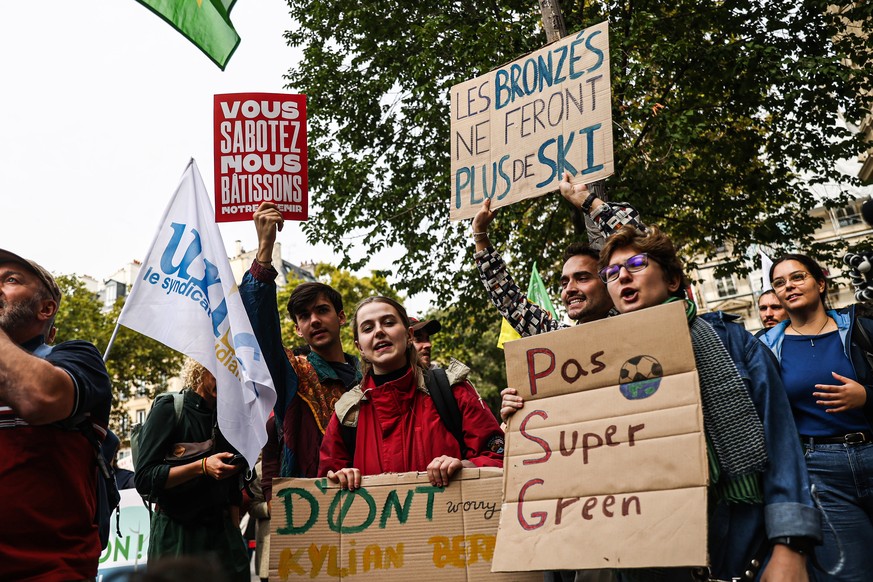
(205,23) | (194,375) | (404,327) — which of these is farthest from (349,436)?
(205,23)

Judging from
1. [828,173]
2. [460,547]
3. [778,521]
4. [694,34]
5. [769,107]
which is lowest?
[460,547]

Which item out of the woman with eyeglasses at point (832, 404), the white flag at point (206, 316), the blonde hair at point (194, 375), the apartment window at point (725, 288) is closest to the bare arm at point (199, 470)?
the white flag at point (206, 316)

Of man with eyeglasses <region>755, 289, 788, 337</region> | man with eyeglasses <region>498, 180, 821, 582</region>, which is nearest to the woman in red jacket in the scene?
man with eyeglasses <region>498, 180, 821, 582</region>

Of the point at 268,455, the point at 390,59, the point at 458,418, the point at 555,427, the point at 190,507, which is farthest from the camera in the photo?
the point at 390,59

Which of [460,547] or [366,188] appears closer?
[460,547]

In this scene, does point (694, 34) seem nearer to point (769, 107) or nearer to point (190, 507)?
point (769, 107)

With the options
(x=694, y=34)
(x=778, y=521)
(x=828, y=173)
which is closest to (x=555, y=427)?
(x=778, y=521)

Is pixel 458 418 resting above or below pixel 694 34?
below

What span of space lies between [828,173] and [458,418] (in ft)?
32.2

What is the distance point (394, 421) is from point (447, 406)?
22cm

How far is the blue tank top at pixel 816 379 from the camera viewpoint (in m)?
3.52

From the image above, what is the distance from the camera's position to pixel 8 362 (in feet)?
7.20

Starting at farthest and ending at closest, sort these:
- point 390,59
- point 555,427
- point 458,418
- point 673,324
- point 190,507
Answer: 1. point 390,59
2. point 190,507
3. point 458,418
4. point 555,427
5. point 673,324

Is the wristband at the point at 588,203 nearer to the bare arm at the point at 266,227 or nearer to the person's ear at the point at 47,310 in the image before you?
the bare arm at the point at 266,227
